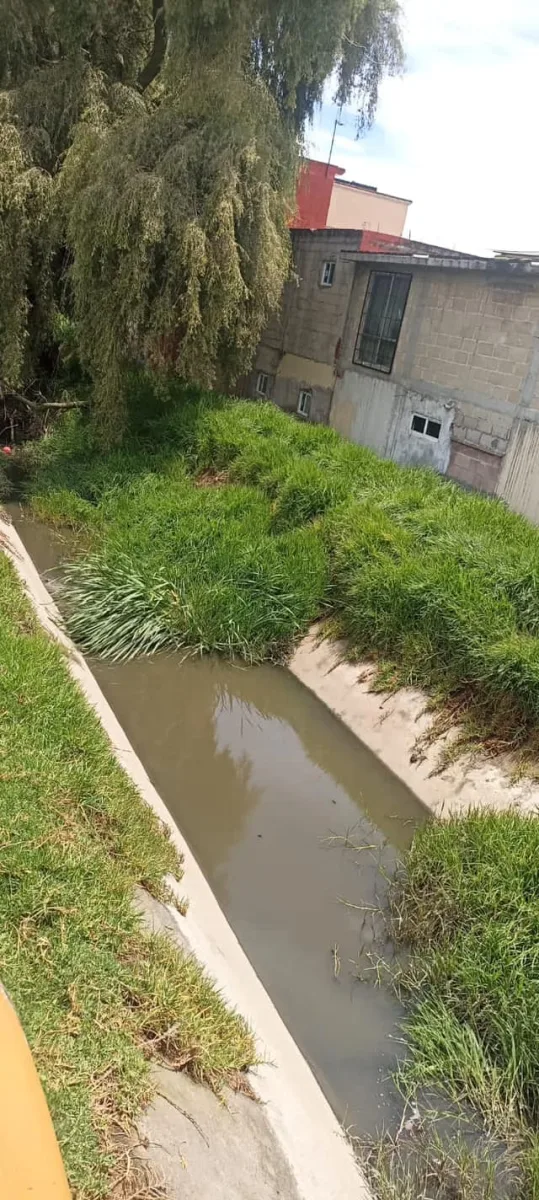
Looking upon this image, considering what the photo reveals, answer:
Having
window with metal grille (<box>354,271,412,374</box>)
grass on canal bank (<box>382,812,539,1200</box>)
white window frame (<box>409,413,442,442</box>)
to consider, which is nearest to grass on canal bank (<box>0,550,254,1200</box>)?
grass on canal bank (<box>382,812,539,1200</box>)

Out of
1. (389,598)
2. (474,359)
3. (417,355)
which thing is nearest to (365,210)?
(417,355)

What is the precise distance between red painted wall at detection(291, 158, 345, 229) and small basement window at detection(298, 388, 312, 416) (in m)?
7.15

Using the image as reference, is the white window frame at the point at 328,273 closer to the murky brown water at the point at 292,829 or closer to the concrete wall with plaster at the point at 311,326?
the concrete wall with plaster at the point at 311,326

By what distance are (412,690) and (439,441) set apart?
16.4ft

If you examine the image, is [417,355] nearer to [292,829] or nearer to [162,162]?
[162,162]

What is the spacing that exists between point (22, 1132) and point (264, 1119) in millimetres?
1483

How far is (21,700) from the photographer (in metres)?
4.50

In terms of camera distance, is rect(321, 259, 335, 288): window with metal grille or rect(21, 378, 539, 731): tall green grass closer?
rect(21, 378, 539, 731): tall green grass

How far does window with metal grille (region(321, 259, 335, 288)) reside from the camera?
1257 cm

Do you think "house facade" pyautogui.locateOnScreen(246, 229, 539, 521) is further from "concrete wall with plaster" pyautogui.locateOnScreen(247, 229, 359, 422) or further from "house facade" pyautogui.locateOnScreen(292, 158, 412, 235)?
"house facade" pyautogui.locateOnScreen(292, 158, 412, 235)

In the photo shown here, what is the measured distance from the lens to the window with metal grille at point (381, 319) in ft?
36.1

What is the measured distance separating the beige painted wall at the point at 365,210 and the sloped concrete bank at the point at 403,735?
1752 centimetres

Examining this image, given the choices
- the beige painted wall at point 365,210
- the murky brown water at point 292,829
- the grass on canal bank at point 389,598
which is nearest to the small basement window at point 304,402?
the grass on canal bank at point 389,598

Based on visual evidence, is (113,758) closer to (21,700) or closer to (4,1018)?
(21,700)
